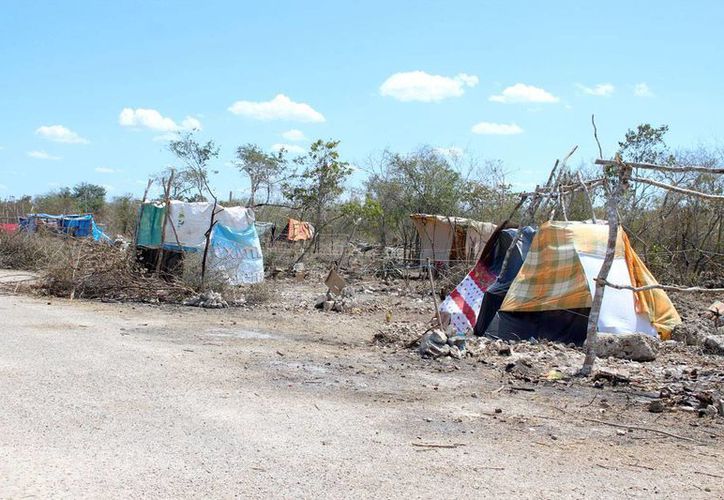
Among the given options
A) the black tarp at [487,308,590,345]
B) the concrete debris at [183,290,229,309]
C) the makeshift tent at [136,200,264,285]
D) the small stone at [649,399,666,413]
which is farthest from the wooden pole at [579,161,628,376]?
the makeshift tent at [136,200,264,285]

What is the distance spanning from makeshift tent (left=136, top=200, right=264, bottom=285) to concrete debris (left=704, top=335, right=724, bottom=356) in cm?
914

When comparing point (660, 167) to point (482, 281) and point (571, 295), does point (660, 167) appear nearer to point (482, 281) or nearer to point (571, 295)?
point (571, 295)

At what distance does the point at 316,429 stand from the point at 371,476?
107 centimetres

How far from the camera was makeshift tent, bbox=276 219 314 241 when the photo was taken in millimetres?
24844

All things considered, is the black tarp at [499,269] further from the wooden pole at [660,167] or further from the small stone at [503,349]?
the wooden pole at [660,167]

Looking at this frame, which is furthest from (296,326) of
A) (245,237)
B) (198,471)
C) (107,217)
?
(107,217)

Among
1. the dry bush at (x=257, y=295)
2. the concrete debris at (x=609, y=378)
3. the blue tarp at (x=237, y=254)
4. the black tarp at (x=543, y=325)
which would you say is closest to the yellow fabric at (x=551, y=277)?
the black tarp at (x=543, y=325)

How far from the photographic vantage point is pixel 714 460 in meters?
4.76

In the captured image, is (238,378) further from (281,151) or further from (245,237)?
(281,151)

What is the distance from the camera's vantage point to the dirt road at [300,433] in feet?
13.6

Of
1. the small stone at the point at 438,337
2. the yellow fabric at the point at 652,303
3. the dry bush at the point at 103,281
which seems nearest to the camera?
the small stone at the point at 438,337

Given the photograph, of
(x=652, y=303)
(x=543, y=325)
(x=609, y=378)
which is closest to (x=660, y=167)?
(x=609, y=378)

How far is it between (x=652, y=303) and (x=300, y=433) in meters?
6.44

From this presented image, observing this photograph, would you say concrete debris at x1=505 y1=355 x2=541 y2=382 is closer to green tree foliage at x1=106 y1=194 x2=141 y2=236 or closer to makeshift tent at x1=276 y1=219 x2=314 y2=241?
makeshift tent at x1=276 y1=219 x2=314 y2=241
